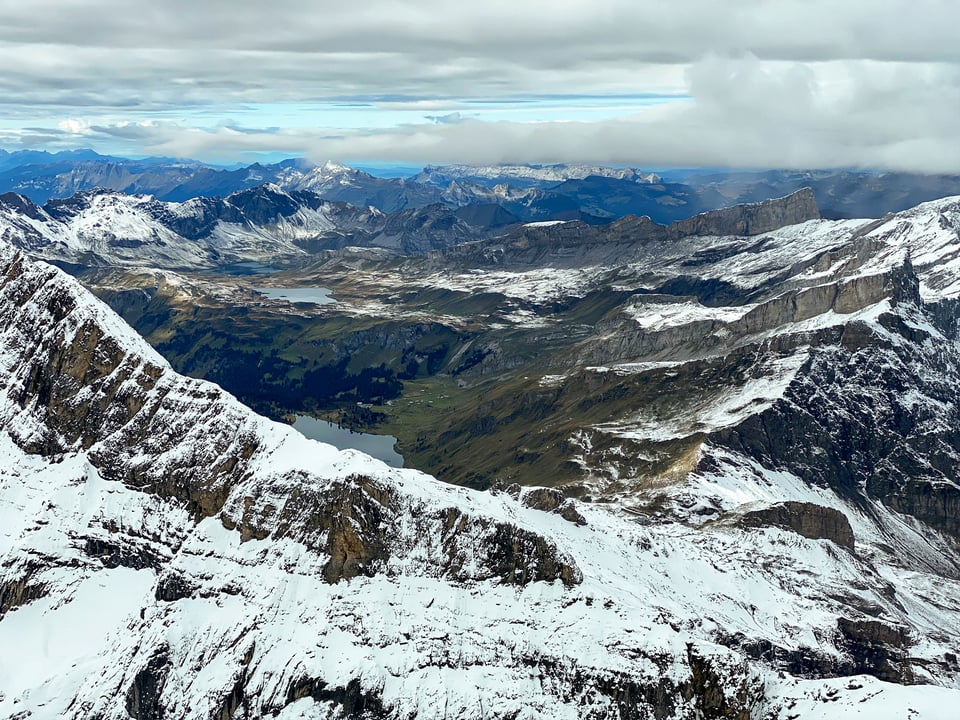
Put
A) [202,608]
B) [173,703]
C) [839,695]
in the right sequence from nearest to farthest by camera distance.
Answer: [839,695] → [173,703] → [202,608]

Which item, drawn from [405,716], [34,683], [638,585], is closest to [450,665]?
[405,716]

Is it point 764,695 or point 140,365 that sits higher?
Answer: point 140,365

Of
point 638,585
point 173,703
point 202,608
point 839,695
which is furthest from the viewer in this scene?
point 638,585

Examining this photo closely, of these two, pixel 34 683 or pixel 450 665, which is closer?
pixel 450 665

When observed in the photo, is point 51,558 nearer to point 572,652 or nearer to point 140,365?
point 140,365

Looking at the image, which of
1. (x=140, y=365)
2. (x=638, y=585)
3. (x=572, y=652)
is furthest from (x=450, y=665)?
(x=140, y=365)

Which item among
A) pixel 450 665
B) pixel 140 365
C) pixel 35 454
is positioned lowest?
pixel 450 665
